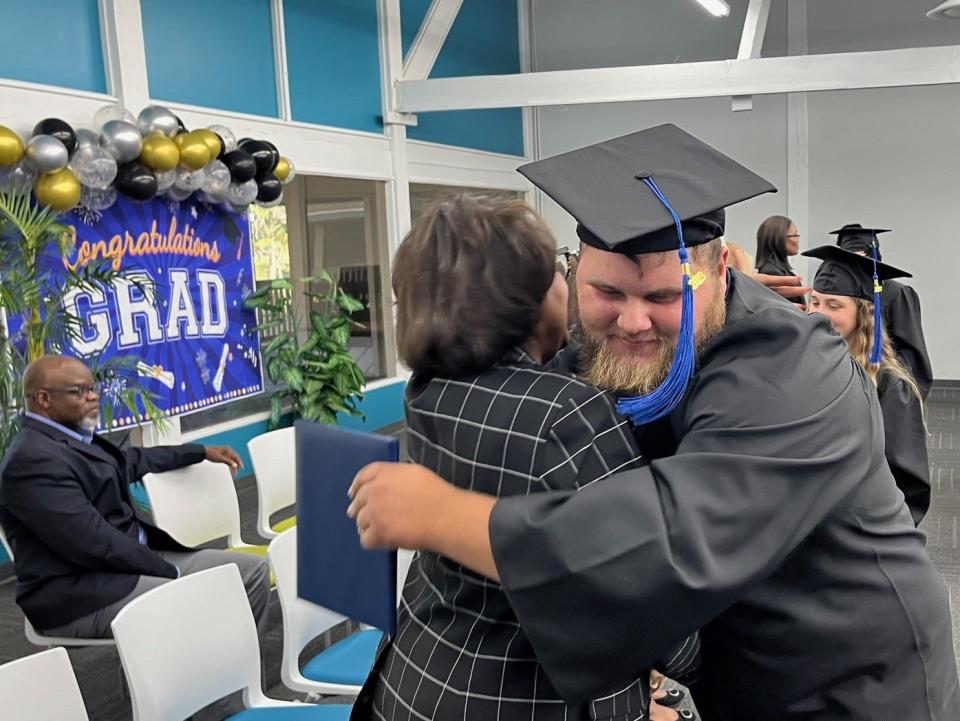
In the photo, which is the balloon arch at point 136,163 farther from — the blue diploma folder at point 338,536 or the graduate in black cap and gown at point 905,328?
the blue diploma folder at point 338,536

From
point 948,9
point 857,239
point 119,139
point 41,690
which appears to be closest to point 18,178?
point 119,139

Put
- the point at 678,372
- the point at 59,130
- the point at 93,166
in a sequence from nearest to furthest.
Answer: the point at 678,372 → the point at 59,130 → the point at 93,166

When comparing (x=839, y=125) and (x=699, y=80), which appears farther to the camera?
(x=839, y=125)

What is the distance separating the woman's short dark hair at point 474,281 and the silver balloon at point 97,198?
4.48 metres

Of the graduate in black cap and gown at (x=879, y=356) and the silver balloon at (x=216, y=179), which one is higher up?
the silver balloon at (x=216, y=179)

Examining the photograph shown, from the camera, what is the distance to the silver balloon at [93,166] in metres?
4.81

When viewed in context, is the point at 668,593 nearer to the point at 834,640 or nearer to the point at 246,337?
the point at 834,640

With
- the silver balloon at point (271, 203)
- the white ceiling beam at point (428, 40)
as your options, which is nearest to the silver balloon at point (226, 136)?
the silver balloon at point (271, 203)

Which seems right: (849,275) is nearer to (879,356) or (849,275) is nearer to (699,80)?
(879,356)

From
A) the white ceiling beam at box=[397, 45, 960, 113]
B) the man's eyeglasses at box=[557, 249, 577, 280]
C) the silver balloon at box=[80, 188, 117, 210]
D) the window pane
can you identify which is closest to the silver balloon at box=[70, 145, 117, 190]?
the silver balloon at box=[80, 188, 117, 210]

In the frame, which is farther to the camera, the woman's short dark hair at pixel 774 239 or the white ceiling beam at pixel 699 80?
the white ceiling beam at pixel 699 80

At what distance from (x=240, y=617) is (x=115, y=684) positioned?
151 centimetres

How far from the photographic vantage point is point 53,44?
5.23 m

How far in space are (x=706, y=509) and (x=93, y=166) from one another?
4727 millimetres
